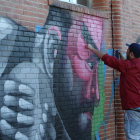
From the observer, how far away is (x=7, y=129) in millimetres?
4410

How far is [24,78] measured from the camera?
15.3 feet

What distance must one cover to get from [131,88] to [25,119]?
72.5 inches

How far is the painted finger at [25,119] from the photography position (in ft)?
15.0

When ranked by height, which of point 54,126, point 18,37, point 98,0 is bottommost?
point 54,126

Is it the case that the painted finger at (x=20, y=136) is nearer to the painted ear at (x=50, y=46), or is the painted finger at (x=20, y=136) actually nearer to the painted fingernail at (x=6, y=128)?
the painted fingernail at (x=6, y=128)

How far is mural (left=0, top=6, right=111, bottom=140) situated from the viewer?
4.49 metres

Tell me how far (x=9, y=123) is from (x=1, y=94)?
45 cm

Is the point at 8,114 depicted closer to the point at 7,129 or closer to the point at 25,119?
the point at 7,129

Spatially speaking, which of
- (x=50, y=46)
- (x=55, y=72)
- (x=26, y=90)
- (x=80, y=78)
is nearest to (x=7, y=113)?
(x=26, y=90)

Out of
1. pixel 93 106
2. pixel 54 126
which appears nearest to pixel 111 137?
pixel 93 106

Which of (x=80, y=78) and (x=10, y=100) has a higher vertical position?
(x=80, y=78)

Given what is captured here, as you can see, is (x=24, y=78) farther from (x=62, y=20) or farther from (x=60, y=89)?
(x=62, y=20)

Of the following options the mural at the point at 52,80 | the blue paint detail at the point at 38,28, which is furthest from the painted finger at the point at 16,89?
the blue paint detail at the point at 38,28

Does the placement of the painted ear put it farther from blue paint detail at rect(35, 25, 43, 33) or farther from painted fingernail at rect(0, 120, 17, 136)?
painted fingernail at rect(0, 120, 17, 136)
